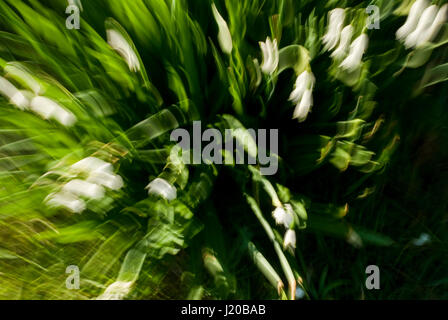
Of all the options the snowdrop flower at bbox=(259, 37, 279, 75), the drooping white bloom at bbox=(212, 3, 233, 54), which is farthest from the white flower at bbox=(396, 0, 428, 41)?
the drooping white bloom at bbox=(212, 3, 233, 54)

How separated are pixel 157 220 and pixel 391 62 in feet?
2.63

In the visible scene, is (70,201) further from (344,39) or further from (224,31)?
(344,39)

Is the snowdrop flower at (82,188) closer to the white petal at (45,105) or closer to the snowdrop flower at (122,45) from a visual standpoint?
the white petal at (45,105)

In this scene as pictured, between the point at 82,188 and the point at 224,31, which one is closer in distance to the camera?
the point at 82,188

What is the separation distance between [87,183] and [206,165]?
0.39 metres

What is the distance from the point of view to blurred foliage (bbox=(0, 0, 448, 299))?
1.08 metres

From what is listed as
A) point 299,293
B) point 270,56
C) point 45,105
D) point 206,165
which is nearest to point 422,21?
point 270,56

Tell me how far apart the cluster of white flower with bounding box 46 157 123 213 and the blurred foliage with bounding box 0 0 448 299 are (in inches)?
4.9

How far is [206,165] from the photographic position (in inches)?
45.4

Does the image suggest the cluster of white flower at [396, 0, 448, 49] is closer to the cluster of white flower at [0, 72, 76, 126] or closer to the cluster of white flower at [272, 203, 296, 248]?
the cluster of white flower at [272, 203, 296, 248]

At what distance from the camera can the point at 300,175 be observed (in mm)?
1252

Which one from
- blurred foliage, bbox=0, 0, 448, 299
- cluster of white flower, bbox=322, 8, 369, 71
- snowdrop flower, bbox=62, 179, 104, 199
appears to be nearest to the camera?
snowdrop flower, bbox=62, 179, 104, 199

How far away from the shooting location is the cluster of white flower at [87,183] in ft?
2.75

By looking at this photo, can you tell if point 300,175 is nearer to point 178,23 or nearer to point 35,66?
point 178,23
